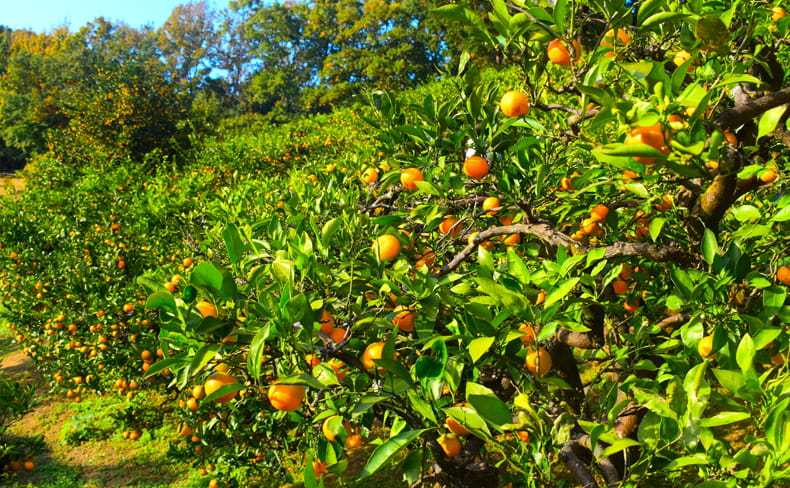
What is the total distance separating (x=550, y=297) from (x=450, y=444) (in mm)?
584

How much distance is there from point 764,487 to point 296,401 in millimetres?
865

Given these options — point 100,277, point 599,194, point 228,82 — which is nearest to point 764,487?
point 599,194

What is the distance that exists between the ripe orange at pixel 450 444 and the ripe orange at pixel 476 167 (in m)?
0.87

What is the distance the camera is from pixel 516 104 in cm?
157

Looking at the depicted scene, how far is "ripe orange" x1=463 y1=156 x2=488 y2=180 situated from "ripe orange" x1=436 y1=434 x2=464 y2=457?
874 millimetres

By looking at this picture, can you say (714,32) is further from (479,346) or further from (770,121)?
(479,346)

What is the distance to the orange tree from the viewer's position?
2.97ft

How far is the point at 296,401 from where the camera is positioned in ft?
3.74

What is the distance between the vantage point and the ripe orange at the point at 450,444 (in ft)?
4.43

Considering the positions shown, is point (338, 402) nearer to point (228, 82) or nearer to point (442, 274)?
point (442, 274)

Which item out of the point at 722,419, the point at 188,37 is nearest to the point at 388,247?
the point at 722,419

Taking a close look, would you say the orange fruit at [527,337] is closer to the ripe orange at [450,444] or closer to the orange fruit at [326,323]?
the ripe orange at [450,444]

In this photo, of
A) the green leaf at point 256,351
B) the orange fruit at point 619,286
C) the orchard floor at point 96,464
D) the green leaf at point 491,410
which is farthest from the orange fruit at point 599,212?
the orchard floor at point 96,464

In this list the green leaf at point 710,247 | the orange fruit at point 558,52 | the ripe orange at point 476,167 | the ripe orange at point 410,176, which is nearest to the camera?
the green leaf at point 710,247
